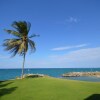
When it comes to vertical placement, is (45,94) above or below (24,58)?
below

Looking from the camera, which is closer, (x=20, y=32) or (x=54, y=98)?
(x=54, y=98)

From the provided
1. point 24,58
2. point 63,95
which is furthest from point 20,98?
point 24,58

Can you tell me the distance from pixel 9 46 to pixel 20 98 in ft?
60.8

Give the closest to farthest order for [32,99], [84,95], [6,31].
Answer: [32,99]
[84,95]
[6,31]

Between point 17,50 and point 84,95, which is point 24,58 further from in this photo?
point 84,95

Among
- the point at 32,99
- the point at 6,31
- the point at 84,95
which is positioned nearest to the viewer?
the point at 32,99

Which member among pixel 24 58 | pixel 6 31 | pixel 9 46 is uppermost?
pixel 6 31

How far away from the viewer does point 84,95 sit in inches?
700

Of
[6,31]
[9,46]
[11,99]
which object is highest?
[6,31]

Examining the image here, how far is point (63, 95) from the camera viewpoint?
1784 centimetres

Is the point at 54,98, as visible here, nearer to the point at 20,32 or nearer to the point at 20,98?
the point at 20,98

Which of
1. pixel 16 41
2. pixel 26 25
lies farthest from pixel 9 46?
pixel 26 25

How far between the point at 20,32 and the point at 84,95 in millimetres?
20462

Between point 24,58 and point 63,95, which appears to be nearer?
point 63,95
